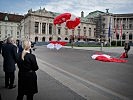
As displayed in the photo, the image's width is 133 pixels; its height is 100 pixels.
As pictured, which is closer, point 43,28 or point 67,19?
point 67,19

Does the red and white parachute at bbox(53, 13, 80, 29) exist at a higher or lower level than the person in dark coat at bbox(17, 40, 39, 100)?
higher

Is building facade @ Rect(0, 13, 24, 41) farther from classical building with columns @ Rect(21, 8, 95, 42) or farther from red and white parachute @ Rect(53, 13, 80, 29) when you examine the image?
red and white parachute @ Rect(53, 13, 80, 29)

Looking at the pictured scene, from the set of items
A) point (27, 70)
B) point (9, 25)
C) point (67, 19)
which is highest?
point (9, 25)

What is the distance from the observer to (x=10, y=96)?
7902 millimetres

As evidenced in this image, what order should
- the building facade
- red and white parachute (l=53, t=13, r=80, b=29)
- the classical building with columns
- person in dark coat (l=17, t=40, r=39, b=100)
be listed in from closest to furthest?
person in dark coat (l=17, t=40, r=39, b=100) < red and white parachute (l=53, t=13, r=80, b=29) < the classical building with columns < the building facade

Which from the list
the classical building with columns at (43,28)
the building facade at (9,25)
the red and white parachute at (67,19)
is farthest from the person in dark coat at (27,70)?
the building facade at (9,25)

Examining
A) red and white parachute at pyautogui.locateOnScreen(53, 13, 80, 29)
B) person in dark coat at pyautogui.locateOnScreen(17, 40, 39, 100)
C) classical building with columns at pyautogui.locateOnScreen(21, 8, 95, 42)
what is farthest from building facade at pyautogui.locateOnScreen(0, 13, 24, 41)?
person in dark coat at pyautogui.locateOnScreen(17, 40, 39, 100)

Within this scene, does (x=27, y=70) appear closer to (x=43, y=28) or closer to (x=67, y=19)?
(x=67, y=19)

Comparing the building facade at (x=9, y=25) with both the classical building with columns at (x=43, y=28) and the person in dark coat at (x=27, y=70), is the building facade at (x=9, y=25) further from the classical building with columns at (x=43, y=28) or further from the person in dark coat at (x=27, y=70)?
the person in dark coat at (x=27, y=70)

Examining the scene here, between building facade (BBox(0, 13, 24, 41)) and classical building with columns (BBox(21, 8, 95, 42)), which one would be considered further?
building facade (BBox(0, 13, 24, 41))

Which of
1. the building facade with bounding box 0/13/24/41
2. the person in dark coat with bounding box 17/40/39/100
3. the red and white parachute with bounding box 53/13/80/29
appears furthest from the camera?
the building facade with bounding box 0/13/24/41

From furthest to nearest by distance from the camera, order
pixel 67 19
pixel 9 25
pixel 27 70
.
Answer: pixel 9 25
pixel 67 19
pixel 27 70

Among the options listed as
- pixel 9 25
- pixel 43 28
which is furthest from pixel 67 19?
Result: pixel 9 25

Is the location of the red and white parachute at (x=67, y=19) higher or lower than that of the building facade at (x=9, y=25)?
lower
